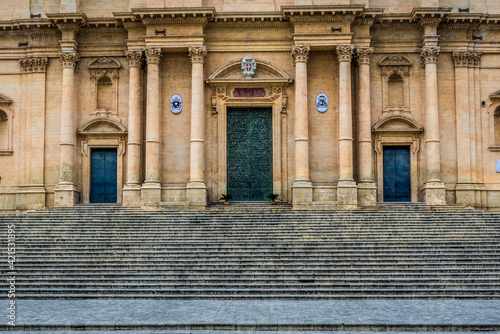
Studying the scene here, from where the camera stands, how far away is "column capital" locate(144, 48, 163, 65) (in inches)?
1133

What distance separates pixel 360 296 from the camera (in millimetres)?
17328

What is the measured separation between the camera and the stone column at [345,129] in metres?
27.6

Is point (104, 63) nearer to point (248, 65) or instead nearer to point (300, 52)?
point (248, 65)

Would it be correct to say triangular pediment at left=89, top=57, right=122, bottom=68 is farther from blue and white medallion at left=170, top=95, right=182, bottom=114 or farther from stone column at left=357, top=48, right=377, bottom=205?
stone column at left=357, top=48, right=377, bottom=205

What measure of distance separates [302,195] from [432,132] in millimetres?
7492

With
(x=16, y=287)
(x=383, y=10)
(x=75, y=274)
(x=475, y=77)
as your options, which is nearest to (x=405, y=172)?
(x=475, y=77)

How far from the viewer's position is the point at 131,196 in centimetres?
2836

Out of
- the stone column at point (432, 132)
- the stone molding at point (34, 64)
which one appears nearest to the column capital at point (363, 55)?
the stone column at point (432, 132)

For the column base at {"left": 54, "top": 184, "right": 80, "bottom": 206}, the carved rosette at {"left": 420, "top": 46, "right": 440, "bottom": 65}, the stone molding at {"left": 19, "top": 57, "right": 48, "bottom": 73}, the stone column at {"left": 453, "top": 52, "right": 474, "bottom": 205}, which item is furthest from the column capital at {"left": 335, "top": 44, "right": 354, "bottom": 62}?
the stone molding at {"left": 19, "top": 57, "right": 48, "bottom": 73}

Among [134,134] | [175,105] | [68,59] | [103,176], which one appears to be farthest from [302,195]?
[68,59]

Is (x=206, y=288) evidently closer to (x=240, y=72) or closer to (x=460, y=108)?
(x=240, y=72)

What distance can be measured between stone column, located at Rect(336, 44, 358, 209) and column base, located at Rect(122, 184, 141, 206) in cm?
992

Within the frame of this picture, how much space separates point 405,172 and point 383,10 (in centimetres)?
842

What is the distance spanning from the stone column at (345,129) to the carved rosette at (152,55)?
29.7 ft
